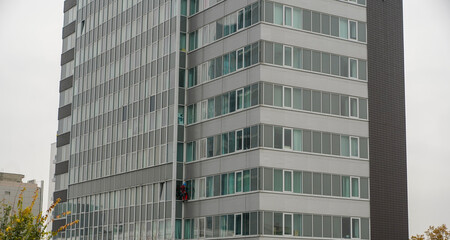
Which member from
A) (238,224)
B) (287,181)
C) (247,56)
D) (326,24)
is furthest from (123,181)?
(326,24)

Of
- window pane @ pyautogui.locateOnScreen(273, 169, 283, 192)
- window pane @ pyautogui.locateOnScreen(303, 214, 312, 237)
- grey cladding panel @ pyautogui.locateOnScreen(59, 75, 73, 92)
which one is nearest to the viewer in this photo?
window pane @ pyautogui.locateOnScreen(273, 169, 283, 192)

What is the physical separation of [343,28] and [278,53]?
289 inches

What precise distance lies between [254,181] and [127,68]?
2350 centimetres

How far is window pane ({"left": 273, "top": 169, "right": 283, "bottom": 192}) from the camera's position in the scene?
194 feet

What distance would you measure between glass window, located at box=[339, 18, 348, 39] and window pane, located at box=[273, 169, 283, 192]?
13187 mm

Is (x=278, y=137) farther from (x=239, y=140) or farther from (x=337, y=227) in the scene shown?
(x=337, y=227)

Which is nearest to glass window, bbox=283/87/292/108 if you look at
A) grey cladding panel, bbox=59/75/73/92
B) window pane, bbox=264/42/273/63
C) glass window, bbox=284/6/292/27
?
window pane, bbox=264/42/273/63

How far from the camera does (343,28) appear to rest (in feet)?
213

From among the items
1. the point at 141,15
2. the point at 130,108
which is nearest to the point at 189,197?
the point at 130,108

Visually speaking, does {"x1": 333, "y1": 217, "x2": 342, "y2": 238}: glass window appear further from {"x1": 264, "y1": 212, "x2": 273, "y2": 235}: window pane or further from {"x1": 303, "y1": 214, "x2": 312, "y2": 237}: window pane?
{"x1": 264, "y1": 212, "x2": 273, "y2": 235}: window pane

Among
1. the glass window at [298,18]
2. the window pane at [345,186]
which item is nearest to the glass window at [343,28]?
the glass window at [298,18]

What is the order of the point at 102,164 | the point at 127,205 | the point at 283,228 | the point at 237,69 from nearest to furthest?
the point at 283,228 < the point at 237,69 < the point at 127,205 < the point at 102,164

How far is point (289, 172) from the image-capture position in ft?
197

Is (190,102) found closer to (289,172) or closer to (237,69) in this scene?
(237,69)
